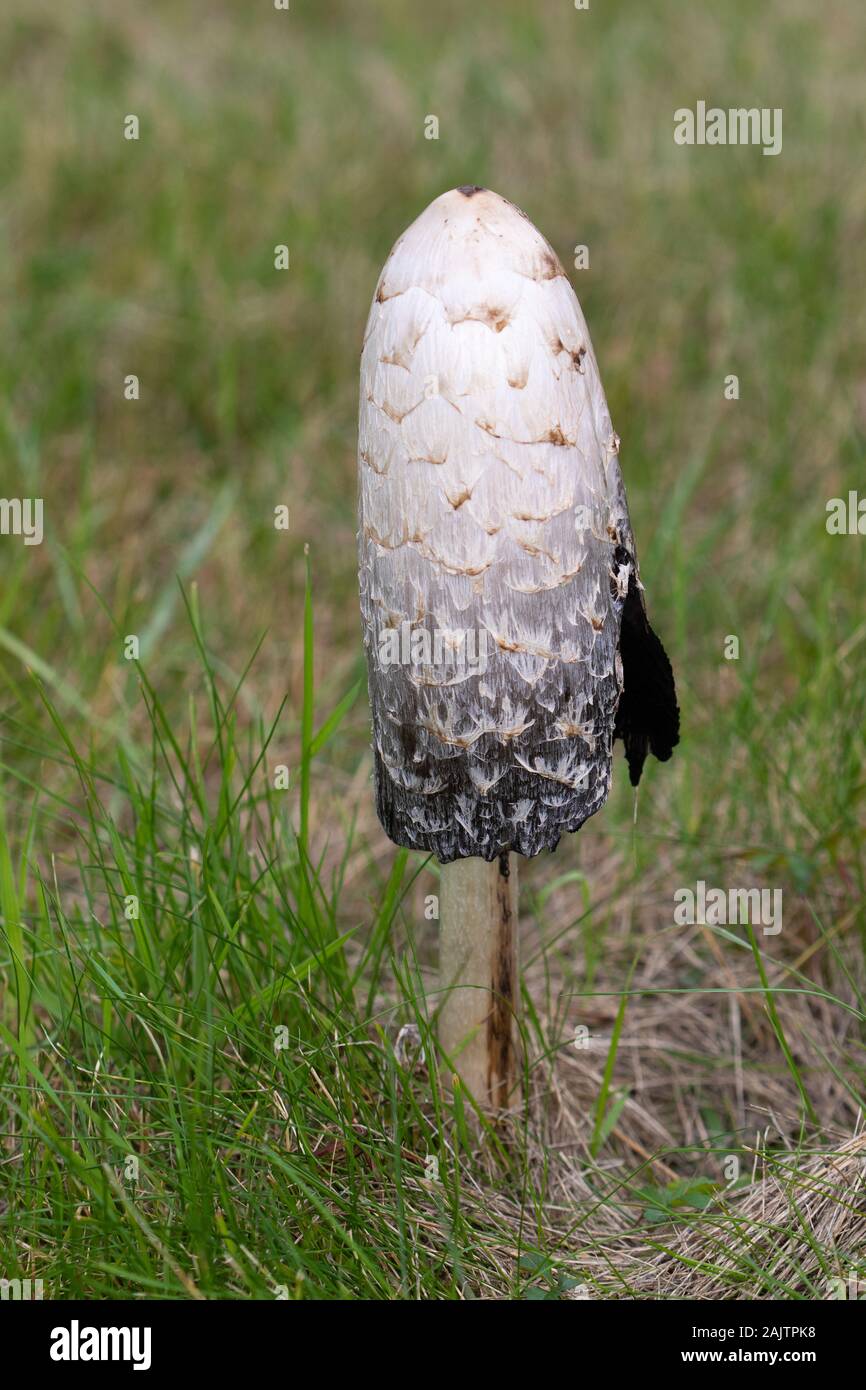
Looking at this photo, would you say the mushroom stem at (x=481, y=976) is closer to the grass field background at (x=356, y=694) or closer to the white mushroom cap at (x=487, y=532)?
the grass field background at (x=356, y=694)

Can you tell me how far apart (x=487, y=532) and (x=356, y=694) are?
0.66 meters

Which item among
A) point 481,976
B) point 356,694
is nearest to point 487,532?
point 356,694

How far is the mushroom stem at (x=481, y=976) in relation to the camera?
8.51 ft

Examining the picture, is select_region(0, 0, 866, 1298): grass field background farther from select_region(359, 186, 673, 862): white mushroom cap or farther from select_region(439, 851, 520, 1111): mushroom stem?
select_region(359, 186, 673, 862): white mushroom cap

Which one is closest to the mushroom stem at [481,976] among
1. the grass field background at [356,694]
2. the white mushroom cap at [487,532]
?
the grass field background at [356,694]

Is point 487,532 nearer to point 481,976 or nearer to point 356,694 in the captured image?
point 356,694

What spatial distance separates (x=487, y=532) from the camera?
2.11 metres

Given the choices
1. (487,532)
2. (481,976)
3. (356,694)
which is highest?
(487,532)

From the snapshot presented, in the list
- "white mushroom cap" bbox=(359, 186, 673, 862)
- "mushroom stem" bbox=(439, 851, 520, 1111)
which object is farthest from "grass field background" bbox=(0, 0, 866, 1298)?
"white mushroom cap" bbox=(359, 186, 673, 862)

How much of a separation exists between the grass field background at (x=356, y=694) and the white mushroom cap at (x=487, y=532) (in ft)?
1.20

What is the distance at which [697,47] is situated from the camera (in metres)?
7.21

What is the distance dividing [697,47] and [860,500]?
3.95m

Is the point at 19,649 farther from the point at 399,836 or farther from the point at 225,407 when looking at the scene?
the point at 225,407

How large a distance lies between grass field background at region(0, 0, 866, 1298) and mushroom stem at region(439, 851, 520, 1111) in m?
0.08
